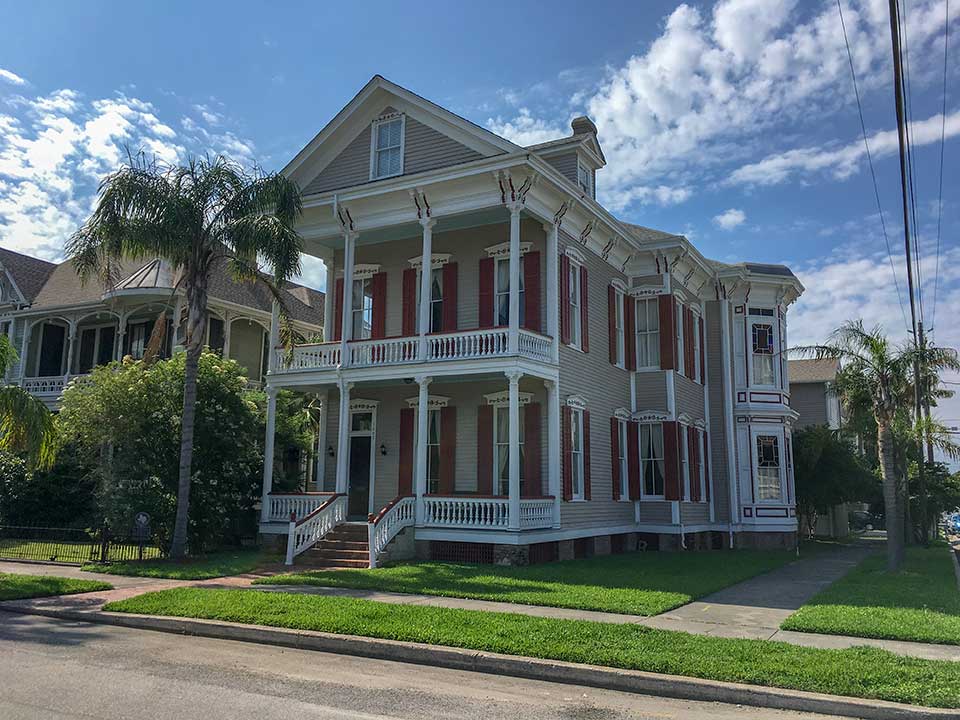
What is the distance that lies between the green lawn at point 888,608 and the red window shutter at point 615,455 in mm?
6426

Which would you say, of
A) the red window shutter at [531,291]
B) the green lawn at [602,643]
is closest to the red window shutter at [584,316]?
the red window shutter at [531,291]

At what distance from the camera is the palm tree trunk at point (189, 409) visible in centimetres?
1775

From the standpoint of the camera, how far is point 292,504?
2031cm

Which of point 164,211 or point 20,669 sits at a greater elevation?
point 164,211

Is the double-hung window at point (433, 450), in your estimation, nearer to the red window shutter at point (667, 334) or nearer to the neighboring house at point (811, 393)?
the red window shutter at point (667, 334)

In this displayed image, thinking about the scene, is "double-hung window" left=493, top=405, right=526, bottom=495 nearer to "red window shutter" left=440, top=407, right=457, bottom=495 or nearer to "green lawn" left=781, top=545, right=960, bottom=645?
"red window shutter" left=440, top=407, right=457, bottom=495

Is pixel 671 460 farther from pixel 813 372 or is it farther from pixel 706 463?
pixel 813 372

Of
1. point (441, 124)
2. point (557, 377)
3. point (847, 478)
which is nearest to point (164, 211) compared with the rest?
point (441, 124)

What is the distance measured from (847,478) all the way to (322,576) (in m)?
22.2

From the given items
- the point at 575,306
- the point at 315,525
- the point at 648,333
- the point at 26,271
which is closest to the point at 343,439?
the point at 315,525

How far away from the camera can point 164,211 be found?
57.4 feet

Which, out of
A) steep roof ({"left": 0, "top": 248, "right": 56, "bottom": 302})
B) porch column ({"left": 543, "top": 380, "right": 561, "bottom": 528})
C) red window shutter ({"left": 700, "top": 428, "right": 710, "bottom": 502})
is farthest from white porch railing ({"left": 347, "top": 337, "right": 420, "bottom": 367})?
steep roof ({"left": 0, "top": 248, "right": 56, "bottom": 302})

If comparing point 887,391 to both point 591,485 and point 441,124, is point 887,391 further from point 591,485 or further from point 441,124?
point 441,124

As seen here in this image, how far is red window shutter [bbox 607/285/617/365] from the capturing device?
910 inches
